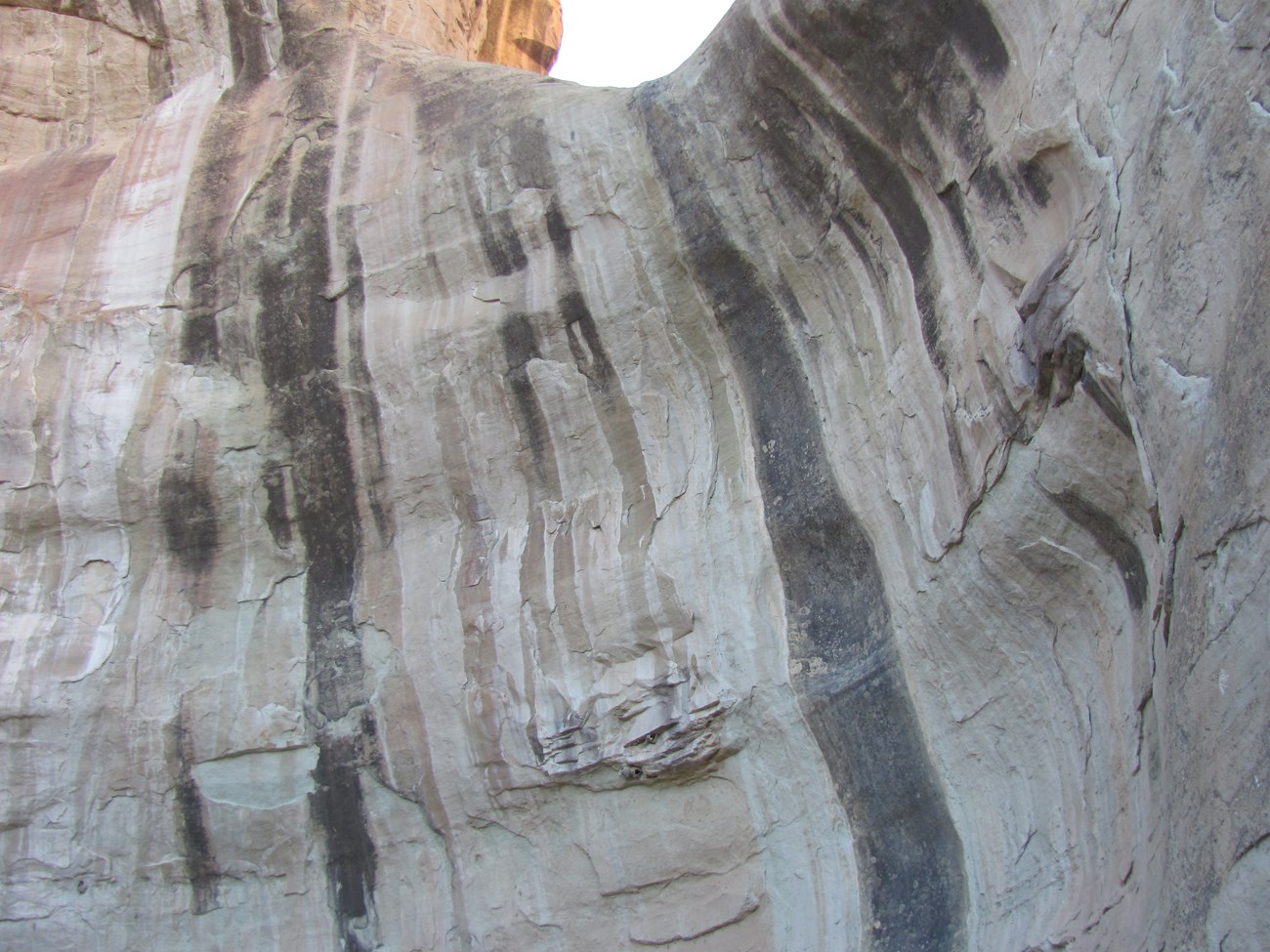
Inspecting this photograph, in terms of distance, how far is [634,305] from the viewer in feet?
11.4

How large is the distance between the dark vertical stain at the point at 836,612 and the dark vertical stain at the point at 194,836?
→ 1.69 metres

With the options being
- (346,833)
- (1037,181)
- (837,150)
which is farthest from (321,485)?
(1037,181)

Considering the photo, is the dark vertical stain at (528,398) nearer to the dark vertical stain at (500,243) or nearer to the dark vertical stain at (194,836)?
the dark vertical stain at (500,243)

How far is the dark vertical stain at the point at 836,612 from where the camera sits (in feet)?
8.96

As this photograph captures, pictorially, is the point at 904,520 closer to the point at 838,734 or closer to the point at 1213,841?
the point at 838,734

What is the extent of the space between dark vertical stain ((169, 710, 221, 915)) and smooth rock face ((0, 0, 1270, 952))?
0.04 feet

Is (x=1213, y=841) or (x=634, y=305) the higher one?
(x=634, y=305)

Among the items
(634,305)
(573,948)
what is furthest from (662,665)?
(634,305)

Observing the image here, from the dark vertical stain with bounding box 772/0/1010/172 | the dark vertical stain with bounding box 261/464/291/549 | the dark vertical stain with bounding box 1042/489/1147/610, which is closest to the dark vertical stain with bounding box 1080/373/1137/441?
the dark vertical stain with bounding box 1042/489/1147/610

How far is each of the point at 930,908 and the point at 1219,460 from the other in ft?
4.52

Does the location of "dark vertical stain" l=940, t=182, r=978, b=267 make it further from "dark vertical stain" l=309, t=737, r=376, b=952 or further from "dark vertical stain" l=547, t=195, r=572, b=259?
"dark vertical stain" l=309, t=737, r=376, b=952

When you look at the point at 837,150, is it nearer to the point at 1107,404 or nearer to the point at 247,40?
the point at 1107,404

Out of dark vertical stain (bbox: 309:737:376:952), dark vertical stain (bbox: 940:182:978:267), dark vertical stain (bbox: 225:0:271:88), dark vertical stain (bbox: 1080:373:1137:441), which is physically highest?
dark vertical stain (bbox: 225:0:271:88)

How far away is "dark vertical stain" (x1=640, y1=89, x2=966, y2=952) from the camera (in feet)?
8.96
